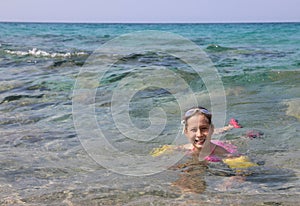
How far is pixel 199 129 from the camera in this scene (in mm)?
4551

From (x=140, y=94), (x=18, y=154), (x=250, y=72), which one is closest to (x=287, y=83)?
(x=250, y=72)

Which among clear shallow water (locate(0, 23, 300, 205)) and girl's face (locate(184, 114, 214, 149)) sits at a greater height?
girl's face (locate(184, 114, 214, 149))

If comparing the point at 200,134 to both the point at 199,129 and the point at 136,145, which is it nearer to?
the point at 199,129

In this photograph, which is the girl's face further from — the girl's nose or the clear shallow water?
the clear shallow water

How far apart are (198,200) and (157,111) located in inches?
151

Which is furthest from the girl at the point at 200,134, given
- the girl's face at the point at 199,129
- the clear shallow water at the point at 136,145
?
the clear shallow water at the point at 136,145

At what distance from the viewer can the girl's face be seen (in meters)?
4.52

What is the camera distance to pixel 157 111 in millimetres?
6992

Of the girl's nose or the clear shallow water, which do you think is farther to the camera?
the girl's nose

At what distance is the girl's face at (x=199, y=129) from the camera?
14.8 feet

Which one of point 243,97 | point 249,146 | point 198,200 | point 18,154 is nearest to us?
point 198,200

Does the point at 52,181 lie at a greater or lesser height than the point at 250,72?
lesser

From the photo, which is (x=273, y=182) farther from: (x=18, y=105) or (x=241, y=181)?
(x=18, y=105)

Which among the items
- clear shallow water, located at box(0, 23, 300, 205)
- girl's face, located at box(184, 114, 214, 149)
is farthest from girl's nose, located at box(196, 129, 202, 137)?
clear shallow water, located at box(0, 23, 300, 205)
